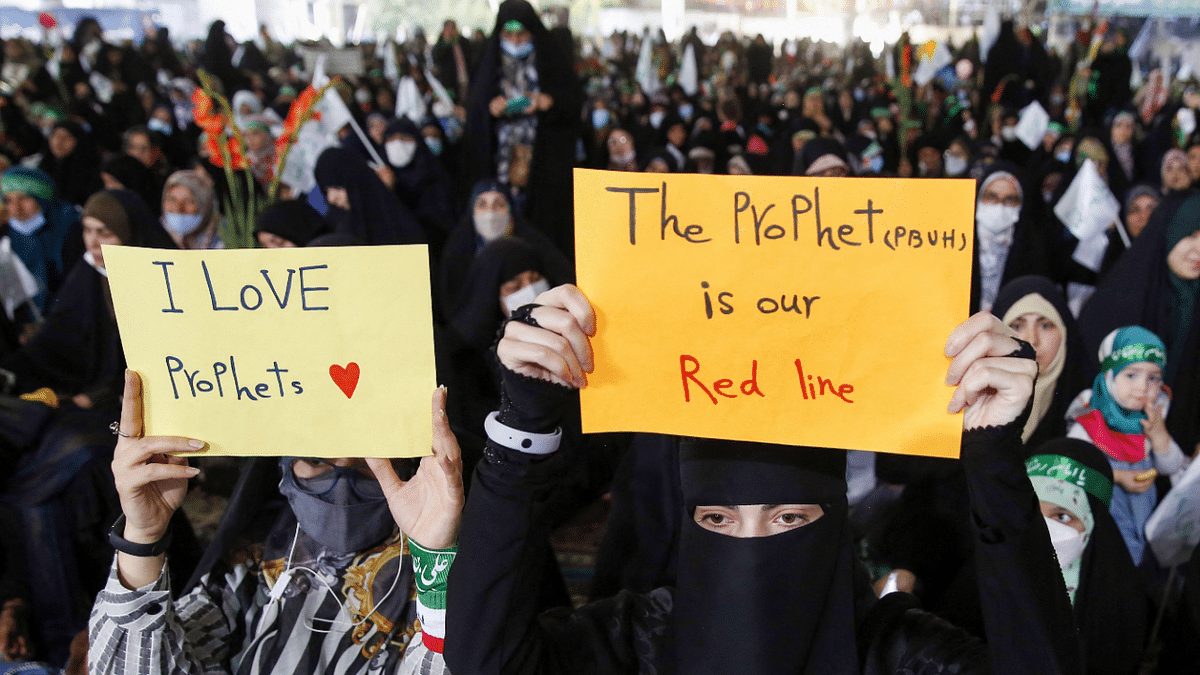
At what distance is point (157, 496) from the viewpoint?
3.81 ft

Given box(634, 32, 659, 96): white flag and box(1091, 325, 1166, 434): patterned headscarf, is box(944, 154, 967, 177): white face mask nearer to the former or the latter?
box(1091, 325, 1166, 434): patterned headscarf

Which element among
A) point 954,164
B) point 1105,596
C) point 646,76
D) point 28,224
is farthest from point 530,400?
Answer: point 646,76

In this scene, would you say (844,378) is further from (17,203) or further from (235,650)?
(17,203)

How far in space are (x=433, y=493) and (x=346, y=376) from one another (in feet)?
0.75

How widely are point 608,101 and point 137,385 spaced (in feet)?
31.7

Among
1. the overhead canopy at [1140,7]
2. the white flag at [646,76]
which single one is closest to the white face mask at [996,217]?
the white flag at [646,76]

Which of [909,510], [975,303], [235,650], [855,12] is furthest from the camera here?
[855,12]

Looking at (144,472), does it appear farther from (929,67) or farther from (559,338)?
(929,67)

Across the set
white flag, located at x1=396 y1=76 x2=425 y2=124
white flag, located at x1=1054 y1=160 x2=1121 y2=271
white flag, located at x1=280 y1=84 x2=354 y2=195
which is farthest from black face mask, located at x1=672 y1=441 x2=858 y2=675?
white flag, located at x1=396 y1=76 x2=425 y2=124

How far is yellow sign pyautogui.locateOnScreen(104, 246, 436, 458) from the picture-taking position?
1.00m

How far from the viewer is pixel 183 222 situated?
3.74m

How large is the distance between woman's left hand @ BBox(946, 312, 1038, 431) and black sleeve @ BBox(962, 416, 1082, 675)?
0.05 m

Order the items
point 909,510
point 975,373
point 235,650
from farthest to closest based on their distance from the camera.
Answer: point 909,510, point 235,650, point 975,373

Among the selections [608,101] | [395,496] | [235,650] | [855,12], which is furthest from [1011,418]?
[855,12]
